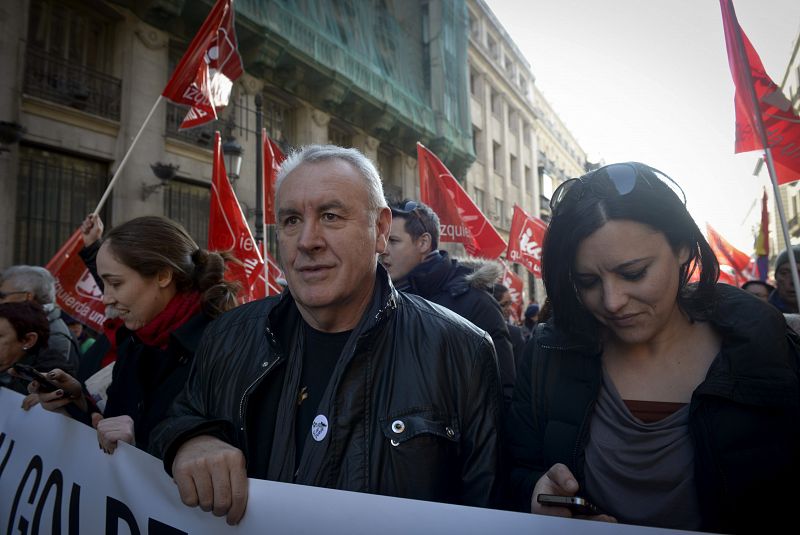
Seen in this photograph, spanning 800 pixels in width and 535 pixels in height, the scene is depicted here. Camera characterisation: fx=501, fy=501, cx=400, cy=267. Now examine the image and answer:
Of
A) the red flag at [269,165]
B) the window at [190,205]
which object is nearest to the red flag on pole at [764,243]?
the red flag at [269,165]

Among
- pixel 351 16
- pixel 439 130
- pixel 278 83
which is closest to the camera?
pixel 278 83

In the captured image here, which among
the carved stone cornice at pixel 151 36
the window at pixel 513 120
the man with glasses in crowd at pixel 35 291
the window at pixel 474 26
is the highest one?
the window at pixel 474 26

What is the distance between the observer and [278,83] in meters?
13.6

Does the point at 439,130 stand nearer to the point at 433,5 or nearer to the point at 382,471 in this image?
the point at 433,5

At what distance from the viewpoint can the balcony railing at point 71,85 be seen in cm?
855

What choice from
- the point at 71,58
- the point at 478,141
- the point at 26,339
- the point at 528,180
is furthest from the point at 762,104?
the point at 528,180

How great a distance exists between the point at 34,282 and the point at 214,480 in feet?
11.0

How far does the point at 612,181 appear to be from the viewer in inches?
56.4

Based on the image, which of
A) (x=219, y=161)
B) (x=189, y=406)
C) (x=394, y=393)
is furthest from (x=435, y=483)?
(x=219, y=161)

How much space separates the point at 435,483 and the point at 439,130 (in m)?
20.0

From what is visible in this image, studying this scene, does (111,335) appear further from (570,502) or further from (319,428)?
(570,502)

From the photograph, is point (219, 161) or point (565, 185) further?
point (219, 161)

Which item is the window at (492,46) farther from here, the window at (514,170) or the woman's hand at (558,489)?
the woman's hand at (558,489)

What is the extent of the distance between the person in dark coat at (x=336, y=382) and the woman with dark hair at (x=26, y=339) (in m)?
1.70
